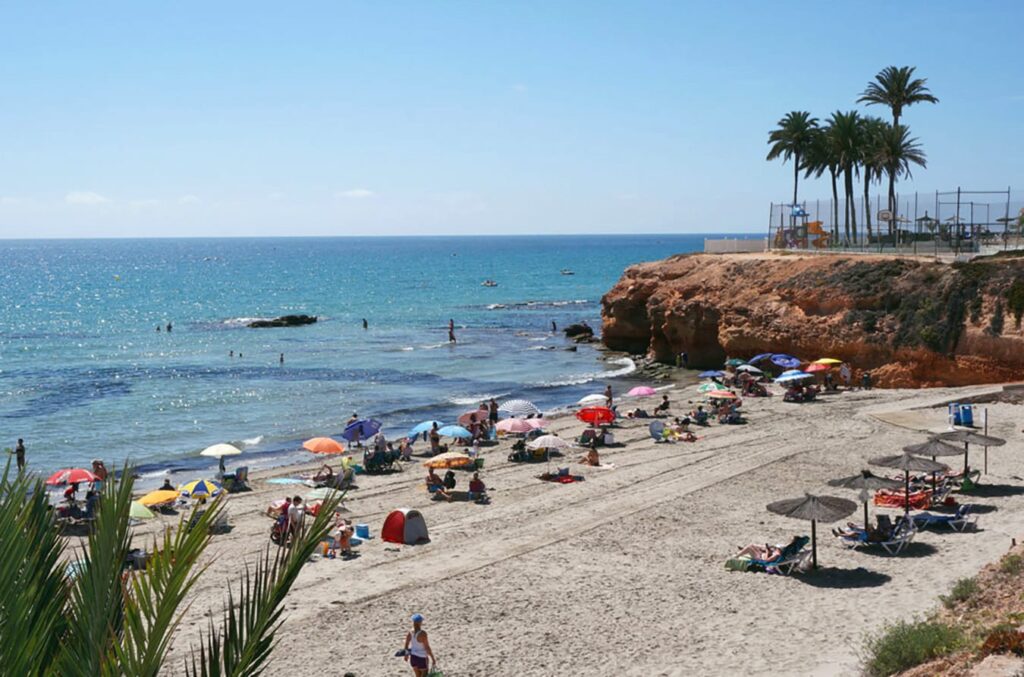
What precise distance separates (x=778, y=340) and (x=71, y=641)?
42186 millimetres

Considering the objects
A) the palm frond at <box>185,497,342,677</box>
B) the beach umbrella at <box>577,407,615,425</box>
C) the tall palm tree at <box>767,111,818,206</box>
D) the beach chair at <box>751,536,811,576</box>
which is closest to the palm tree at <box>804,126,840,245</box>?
the tall palm tree at <box>767,111,818,206</box>

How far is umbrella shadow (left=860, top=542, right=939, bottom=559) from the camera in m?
18.9

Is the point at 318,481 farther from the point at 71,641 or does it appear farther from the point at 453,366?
the point at 453,366

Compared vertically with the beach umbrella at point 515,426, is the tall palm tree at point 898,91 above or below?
above

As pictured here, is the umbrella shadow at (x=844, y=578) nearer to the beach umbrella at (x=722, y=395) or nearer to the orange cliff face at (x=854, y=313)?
the beach umbrella at (x=722, y=395)

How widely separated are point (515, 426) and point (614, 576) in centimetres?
1365

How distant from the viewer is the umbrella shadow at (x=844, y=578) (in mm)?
17391

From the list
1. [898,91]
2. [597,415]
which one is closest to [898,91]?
[898,91]

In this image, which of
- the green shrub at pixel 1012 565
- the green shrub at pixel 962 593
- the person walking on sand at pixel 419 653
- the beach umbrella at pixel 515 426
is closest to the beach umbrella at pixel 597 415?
the beach umbrella at pixel 515 426

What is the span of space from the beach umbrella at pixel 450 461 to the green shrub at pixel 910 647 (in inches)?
626

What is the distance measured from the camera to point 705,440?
31656 millimetres

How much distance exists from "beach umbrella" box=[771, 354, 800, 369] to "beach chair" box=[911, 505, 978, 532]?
65.9 ft

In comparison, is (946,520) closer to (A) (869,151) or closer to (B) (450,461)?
(B) (450,461)

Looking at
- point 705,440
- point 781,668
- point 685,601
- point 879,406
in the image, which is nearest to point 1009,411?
point 879,406
